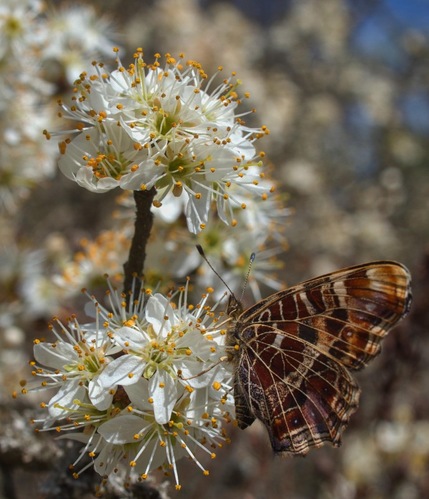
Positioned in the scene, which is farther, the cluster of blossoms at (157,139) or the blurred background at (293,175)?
the blurred background at (293,175)

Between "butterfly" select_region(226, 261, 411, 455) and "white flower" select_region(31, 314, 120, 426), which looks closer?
"white flower" select_region(31, 314, 120, 426)

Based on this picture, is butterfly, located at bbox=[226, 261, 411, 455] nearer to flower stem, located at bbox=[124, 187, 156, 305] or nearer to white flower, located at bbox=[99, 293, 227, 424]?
white flower, located at bbox=[99, 293, 227, 424]

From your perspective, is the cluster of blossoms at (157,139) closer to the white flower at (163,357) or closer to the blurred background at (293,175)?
the white flower at (163,357)

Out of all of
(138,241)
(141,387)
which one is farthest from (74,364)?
(138,241)

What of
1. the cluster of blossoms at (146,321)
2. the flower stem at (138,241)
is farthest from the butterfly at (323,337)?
the flower stem at (138,241)

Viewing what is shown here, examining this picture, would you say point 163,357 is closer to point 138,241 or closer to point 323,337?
point 138,241

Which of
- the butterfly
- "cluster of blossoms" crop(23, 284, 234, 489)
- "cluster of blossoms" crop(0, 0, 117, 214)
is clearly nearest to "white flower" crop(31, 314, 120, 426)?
"cluster of blossoms" crop(23, 284, 234, 489)
